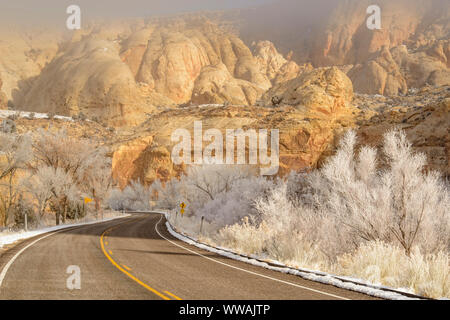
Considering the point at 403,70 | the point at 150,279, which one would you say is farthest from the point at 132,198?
the point at 403,70

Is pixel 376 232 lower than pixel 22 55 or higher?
lower

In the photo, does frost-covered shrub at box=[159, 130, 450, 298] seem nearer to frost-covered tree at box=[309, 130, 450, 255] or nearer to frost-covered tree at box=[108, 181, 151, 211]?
frost-covered tree at box=[309, 130, 450, 255]

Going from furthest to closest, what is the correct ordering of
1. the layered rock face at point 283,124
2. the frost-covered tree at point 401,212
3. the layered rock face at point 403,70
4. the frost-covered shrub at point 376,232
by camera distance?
the layered rock face at point 403,70 < the layered rock face at point 283,124 < the frost-covered tree at point 401,212 < the frost-covered shrub at point 376,232

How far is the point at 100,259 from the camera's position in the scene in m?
12.4

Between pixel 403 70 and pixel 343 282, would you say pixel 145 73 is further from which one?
pixel 343 282

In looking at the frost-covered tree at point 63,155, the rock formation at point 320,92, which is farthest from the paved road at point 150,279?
the rock formation at point 320,92

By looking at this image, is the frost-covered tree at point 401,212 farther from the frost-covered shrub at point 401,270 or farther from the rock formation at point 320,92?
the rock formation at point 320,92

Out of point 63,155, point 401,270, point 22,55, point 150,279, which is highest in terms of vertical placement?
point 22,55

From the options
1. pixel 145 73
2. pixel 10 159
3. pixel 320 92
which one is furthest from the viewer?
pixel 145 73

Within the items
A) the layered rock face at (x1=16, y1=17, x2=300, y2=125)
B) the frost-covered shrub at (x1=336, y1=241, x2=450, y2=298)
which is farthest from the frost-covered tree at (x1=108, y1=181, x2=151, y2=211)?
the frost-covered shrub at (x1=336, y1=241, x2=450, y2=298)

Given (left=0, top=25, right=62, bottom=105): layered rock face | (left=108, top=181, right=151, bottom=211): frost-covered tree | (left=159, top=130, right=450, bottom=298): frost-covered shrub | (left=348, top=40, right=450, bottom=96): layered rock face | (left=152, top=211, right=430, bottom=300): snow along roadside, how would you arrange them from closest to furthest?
1. (left=152, top=211, right=430, bottom=300): snow along roadside
2. (left=159, top=130, right=450, bottom=298): frost-covered shrub
3. (left=108, top=181, right=151, bottom=211): frost-covered tree
4. (left=348, top=40, right=450, bottom=96): layered rock face
5. (left=0, top=25, right=62, bottom=105): layered rock face
